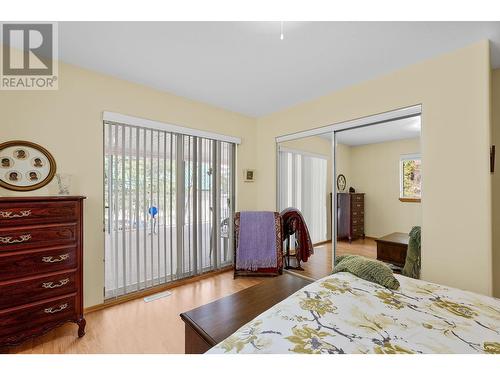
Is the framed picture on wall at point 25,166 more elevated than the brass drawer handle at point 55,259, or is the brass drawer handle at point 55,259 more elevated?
the framed picture on wall at point 25,166

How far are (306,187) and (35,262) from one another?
2.98m

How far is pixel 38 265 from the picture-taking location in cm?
172

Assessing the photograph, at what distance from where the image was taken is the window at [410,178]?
2.21 meters

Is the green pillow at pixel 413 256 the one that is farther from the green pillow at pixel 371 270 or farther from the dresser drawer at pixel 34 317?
the dresser drawer at pixel 34 317

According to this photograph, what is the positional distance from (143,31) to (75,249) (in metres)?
1.84

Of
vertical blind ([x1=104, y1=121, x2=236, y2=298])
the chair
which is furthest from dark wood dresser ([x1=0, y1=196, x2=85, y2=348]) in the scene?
the chair

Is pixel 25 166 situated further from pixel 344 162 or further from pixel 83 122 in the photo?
pixel 344 162

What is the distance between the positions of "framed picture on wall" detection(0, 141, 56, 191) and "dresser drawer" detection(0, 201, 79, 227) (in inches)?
16.3

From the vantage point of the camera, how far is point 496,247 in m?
2.05

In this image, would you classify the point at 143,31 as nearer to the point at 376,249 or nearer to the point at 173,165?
the point at 173,165

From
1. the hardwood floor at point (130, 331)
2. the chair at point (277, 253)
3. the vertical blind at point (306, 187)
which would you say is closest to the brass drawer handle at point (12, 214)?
the hardwood floor at point (130, 331)

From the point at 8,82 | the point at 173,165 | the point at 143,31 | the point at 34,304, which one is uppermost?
the point at 143,31

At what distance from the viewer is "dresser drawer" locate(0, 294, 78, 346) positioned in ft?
5.20
